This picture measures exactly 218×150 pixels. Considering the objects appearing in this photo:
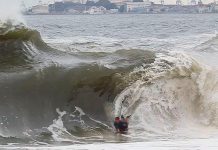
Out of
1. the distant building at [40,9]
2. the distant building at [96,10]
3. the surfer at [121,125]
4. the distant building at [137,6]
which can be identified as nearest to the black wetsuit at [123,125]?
the surfer at [121,125]

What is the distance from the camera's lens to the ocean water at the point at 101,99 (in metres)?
13.4

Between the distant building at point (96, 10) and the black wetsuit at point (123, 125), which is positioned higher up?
the black wetsuit at point (123, 125)

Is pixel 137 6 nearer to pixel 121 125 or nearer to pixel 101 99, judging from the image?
pixel 101 99

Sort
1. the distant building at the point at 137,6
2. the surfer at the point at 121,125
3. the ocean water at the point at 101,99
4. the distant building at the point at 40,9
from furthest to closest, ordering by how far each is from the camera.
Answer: the distant building at the point at 137,6 → the distant building at the point at 40,9 → the surfer at the point at 121,125 → the ocean water at the point at 101,99

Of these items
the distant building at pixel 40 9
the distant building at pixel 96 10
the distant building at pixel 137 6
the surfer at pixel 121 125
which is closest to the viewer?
the surfer at pixel 121 125

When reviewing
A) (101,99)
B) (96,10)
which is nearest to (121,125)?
(101,99)

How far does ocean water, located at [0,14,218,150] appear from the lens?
13.4 m

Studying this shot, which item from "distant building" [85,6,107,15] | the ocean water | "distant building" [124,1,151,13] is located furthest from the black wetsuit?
"distant building" [124,1,151,13]

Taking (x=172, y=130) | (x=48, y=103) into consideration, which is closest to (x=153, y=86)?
(x=172, y=130)

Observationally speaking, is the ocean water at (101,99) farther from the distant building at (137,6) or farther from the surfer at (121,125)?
the distant building at (137,6)

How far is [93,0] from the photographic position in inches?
5738

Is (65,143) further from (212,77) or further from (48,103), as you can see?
(212,77)

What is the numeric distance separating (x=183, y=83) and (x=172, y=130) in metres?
2.38

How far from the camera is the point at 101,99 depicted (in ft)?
51.1
